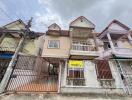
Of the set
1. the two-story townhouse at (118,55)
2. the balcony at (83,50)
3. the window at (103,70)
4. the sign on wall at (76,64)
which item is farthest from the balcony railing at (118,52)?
the sign on wall at (76,64)

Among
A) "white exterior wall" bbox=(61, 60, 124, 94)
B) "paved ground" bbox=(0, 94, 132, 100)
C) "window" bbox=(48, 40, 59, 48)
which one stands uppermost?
"window" bbox=(48, 40, 59, 48)

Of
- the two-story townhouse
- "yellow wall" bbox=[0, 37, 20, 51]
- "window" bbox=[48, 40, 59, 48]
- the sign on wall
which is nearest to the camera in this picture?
the two-story townhouse

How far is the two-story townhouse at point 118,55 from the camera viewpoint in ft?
36.3

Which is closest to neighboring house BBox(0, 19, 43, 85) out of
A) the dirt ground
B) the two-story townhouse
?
the dirt ground

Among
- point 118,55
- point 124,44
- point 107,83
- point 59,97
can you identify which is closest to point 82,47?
point 118,55

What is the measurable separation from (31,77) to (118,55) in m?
9.84

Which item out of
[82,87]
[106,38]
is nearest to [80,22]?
[106,38]

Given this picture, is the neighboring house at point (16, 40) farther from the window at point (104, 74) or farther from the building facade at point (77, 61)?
the window at point (104, 74)

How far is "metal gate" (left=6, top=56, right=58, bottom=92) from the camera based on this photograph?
9.66 meters

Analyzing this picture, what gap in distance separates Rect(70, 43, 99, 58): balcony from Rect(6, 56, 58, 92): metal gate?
330 cm

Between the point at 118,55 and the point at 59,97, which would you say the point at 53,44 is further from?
the point at 118,55

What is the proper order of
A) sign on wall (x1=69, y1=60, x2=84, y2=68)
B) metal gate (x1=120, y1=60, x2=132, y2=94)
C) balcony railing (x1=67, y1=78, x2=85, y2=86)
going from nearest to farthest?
metal gate (x1=120, y1=60, x2=132, y2=94), balcony railing (x1=67, y1=78, x2=85, y2=86), sign on wall (x1=69, y1=60, x2=84, y2=68)

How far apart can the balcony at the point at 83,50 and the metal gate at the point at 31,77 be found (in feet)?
10.8

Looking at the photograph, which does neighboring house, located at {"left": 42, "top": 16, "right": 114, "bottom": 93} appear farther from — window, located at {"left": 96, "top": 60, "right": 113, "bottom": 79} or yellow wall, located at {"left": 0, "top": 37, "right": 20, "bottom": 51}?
yellow wall, located at {"left": 0, "top": 37, "right": 20, "bottom": 51}
